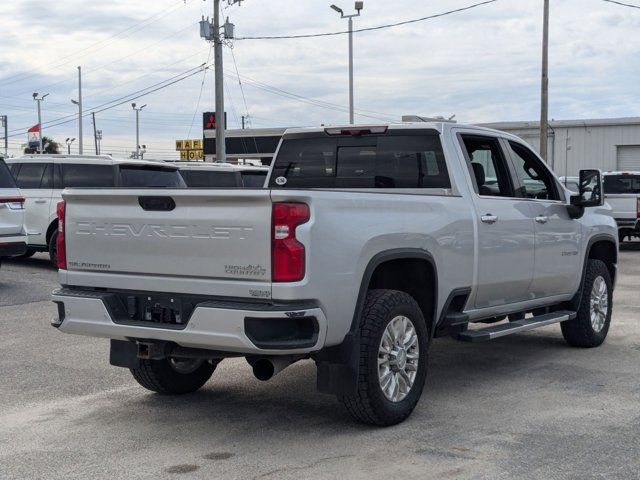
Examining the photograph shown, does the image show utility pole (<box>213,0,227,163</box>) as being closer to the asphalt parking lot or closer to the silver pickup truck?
the asphalt parking lot

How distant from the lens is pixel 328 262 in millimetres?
5586

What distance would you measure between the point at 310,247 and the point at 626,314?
7235 mm

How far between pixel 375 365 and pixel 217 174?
12.4m

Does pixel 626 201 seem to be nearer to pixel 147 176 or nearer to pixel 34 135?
pixel 147 176

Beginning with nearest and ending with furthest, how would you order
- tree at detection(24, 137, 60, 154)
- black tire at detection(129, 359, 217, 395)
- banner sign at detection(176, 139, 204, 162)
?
black tire at detection(129, 359, 217, 395)
banner sign at detection(176, 139, 204, 162)
tree at detection(24, 137, 60, 154)

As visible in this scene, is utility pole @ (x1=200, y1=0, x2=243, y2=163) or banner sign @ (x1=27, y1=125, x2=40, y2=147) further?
banner sign @ (x1=27, y1=125, x2=40, y2=147)

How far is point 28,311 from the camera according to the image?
11.6 metres

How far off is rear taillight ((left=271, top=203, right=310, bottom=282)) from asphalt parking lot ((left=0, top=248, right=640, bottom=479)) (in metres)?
1.08

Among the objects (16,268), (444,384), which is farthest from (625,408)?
(16,268)

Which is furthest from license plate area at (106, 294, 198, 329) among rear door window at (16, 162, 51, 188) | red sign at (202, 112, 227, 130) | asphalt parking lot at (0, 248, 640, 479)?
red sign at (202, 112, 227, 130)

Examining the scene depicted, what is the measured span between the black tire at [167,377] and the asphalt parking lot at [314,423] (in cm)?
10

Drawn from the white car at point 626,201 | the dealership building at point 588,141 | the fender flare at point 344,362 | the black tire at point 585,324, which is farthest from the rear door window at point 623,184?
the fender flare at point 344,362

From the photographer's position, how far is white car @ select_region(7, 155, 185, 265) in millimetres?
15363

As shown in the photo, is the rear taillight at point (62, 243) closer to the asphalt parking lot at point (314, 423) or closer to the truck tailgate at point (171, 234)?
the truck tailgate at point (171, 234)
